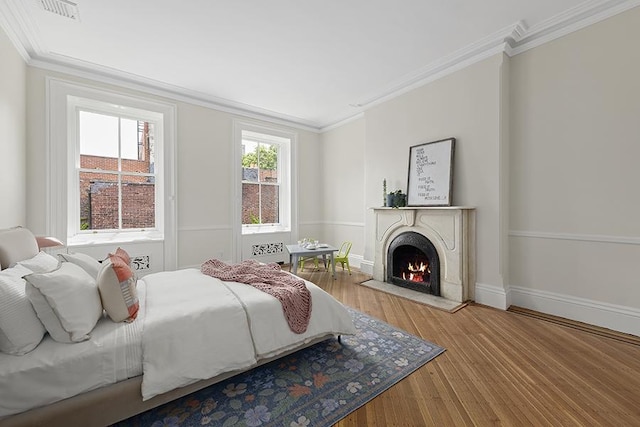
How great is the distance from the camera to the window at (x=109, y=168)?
11.4 feet

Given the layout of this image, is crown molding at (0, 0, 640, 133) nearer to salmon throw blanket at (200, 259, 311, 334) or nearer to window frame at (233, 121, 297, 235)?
window frame at (233, 121, 297, 235)

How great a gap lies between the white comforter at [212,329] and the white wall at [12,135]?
1.98 meters

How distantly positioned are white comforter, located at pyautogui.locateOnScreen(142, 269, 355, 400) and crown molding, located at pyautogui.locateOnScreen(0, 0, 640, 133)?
311 cm

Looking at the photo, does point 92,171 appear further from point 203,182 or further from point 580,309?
point 580,309

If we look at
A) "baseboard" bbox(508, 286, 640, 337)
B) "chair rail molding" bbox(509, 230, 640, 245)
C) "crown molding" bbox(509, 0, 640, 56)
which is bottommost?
"baseboard" bbox(508, 286, 640, 337)

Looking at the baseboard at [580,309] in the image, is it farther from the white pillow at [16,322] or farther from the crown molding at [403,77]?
the white pillow at [16,322]

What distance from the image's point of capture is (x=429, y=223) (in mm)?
3670

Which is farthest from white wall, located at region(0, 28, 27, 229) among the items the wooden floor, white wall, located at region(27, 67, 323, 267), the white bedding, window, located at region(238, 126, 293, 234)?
the wooden floor

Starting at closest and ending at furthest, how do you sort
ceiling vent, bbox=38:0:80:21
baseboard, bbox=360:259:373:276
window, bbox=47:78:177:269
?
ceiling vent, bbox=38:0:80:21, window, bbox=47:78:177:269, baseboard, bbox=360:259:373:276

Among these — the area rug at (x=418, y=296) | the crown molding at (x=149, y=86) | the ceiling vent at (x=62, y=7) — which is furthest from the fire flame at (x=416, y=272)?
the ceiling vent at (x=62, y=7)

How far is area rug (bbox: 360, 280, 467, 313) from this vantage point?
3.21 m

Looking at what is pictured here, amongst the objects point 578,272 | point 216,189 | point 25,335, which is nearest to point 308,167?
point 216,189

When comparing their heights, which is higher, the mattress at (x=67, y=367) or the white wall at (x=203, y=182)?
the white wall at (x=203, y=182)

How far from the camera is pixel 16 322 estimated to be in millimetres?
1311
